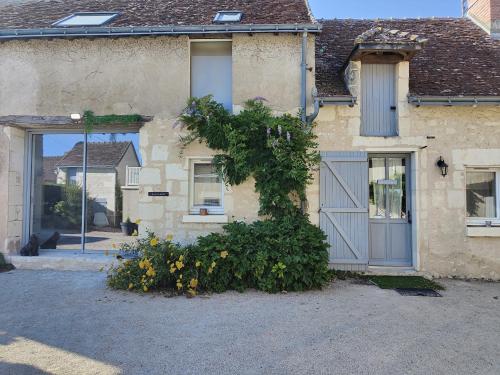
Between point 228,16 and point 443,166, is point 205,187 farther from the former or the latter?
point 443,166

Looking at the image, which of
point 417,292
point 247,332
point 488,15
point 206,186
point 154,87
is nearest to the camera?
point 247,332

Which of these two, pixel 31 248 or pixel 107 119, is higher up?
pixel 107 119

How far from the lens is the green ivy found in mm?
6316

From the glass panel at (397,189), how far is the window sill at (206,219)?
323cm

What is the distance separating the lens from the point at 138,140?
269 inches

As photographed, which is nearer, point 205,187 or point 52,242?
point 205,187

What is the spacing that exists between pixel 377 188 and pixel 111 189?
17.5 feet

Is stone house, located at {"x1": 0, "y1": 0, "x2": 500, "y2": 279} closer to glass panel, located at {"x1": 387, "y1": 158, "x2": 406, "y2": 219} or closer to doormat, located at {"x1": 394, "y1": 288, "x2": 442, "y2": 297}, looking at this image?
glass panel, located at {"x1": 387, "y1": 158, "x2": 406, "y2": 219}

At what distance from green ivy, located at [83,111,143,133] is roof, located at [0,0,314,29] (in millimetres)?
1800

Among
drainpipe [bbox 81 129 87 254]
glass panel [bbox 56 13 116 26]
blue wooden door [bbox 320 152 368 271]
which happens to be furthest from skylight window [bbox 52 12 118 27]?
blue wooden door [bbox 320 152 368 271]

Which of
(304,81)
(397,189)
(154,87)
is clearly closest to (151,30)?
(154,87)

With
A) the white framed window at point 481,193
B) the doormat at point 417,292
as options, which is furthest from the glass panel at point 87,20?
the white framed window at point 481,193

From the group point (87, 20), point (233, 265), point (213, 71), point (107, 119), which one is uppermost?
point (87, 20)

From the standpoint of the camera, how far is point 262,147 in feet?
19.7
